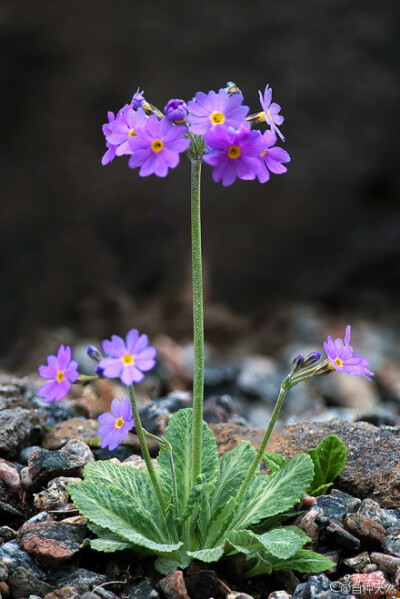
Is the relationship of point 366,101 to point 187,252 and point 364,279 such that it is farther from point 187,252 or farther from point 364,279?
point 187,252

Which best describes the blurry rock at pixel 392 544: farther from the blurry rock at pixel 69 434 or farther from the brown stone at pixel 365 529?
the blurry rock at pixel 69 434

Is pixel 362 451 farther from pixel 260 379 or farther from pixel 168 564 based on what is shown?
pixel 260 379

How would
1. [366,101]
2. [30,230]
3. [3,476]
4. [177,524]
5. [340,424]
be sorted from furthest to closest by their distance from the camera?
1. [366,101]
2. [30,230]
3. [340,424]
4. [3,476]
5. [177,524]

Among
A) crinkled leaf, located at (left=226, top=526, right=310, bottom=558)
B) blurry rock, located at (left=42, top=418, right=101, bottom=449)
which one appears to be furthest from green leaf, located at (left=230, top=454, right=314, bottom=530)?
blurry rock, located at (left=42, top=418, right=101, bottom=449)

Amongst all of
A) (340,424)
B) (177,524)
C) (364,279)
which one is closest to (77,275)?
(364,279)

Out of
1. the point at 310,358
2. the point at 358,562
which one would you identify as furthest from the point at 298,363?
the point at 358,562

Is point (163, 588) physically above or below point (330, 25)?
below

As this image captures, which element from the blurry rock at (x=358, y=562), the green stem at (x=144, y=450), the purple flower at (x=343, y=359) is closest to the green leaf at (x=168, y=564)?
the green stem at (x=144, y=450)
